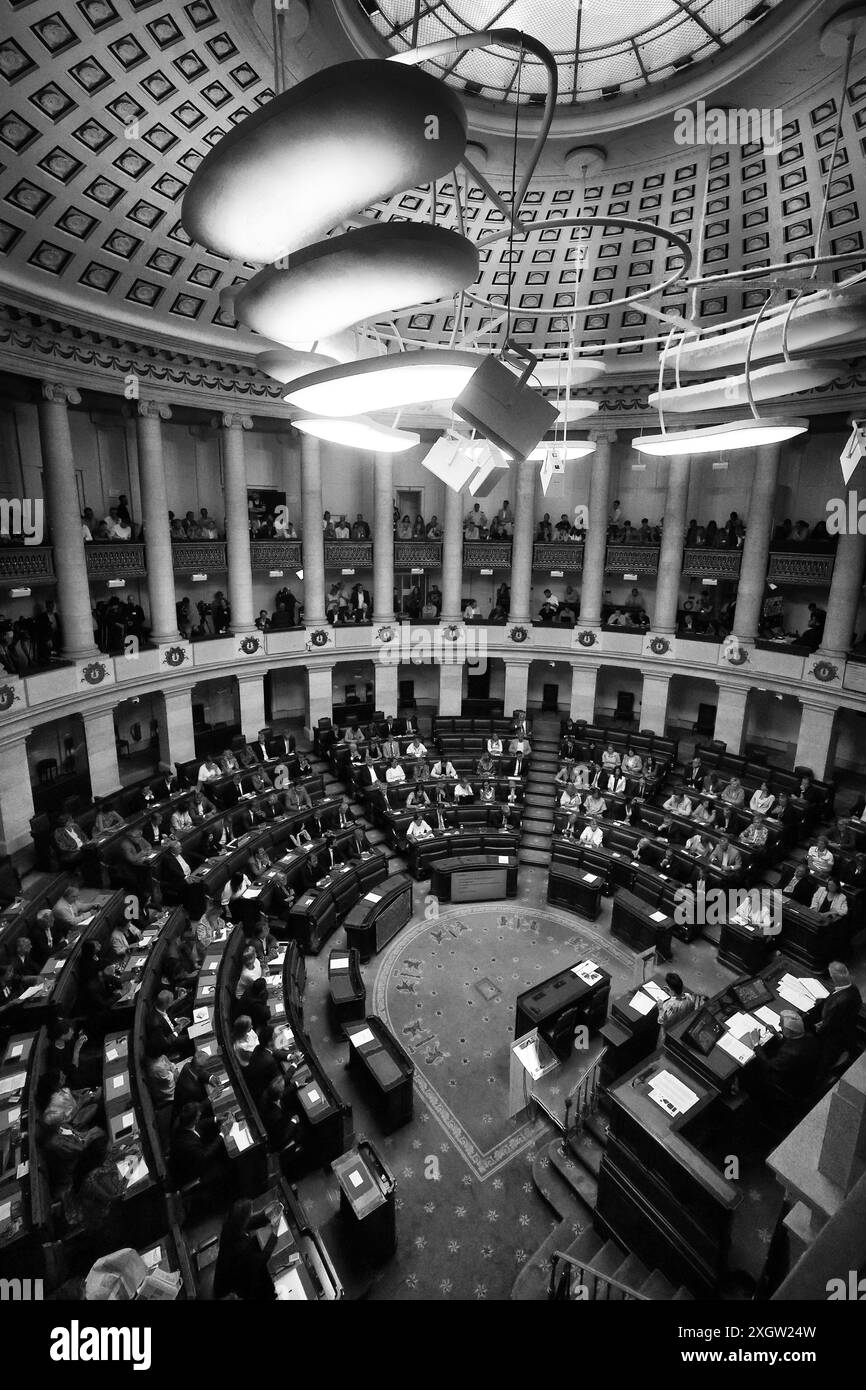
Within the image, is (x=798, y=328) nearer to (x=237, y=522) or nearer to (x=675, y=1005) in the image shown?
(x=675, y=1005)

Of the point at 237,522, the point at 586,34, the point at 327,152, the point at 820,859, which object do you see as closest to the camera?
the point at 327,152

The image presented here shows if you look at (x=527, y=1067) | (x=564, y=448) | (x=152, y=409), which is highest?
(x=152, y=409)

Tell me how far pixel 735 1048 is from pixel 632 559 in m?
15.0

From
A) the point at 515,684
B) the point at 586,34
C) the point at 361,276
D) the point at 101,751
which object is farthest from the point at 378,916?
the point at 586,34

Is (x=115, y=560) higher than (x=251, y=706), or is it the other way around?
(x=115, y=560)

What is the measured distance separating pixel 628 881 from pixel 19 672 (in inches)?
522

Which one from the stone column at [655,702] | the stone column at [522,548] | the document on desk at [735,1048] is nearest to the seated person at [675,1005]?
the document on desk at [735,1048]

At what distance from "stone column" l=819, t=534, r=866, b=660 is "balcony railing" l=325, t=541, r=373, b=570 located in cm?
1307

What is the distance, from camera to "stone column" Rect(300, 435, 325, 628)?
18.6m

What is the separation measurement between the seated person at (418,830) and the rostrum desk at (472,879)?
72cm

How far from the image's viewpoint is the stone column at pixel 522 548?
20.1m

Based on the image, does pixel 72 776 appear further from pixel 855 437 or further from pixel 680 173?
pixel 680 173

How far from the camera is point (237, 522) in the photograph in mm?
17828
